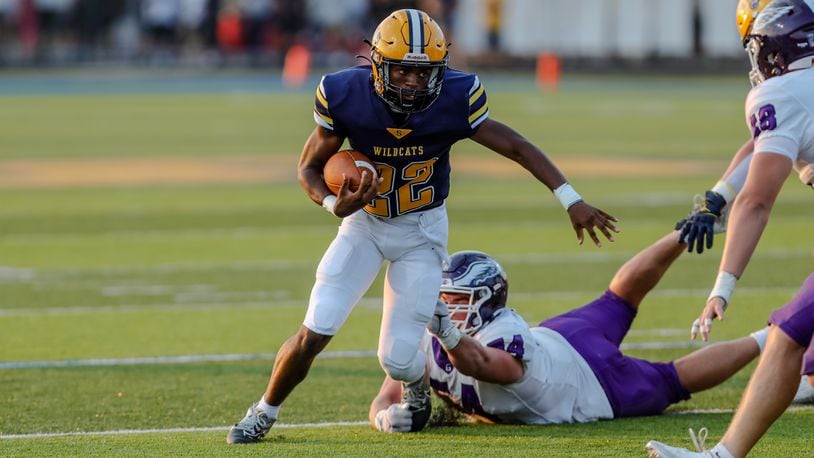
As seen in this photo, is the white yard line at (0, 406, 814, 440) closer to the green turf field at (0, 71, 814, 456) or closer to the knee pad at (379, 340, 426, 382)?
the green turf field at (0, 71, 814, 456)

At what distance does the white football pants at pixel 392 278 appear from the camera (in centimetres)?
530

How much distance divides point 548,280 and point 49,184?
7518 millimetres

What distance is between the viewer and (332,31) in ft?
123

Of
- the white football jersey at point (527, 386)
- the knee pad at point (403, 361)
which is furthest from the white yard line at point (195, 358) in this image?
the knee pad at point (403, 361)

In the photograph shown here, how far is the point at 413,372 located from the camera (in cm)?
539

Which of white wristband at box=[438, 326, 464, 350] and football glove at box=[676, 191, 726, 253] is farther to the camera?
white wristband at box=[438, 326, 464, 350]

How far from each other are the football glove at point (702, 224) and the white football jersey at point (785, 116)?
36 centimetres

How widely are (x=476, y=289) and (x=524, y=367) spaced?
0.36 metres

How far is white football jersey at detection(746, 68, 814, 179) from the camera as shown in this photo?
183 inches

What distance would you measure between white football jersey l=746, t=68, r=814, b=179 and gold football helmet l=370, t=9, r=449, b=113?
1159 mm

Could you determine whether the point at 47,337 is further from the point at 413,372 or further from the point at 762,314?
the point at 762,314

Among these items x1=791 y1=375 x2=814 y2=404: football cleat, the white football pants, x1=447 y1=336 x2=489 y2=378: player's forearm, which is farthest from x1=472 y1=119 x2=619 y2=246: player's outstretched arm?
x1=791 y1=375 x2=814 y2=404: football cleat

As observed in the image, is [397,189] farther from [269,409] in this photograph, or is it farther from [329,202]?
[269,409]

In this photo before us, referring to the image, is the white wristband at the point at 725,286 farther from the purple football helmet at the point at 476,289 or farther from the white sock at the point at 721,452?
the purple football helmet at the point at 476,289
